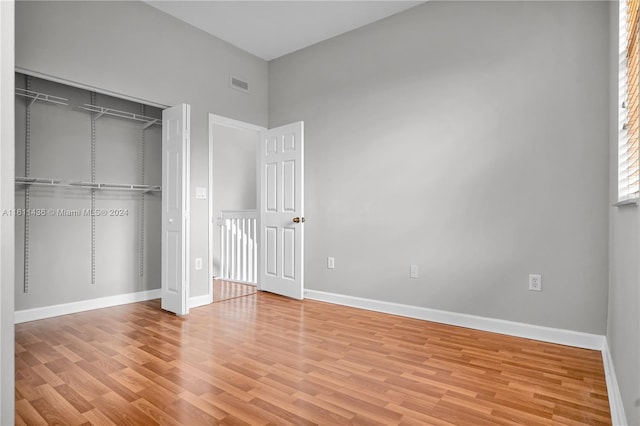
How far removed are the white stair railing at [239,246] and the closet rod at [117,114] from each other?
183 cm

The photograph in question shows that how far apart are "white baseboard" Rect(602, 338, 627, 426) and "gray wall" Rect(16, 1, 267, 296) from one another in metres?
3.60

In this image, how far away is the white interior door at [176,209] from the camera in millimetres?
3559

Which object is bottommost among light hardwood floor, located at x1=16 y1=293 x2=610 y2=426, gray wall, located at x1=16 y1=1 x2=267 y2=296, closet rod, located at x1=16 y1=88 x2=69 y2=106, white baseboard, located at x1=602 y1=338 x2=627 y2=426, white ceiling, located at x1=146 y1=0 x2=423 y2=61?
light hardwood floor, located at x1=16 y1=293 x2=610 y2=426

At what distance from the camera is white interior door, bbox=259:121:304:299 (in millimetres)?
4227

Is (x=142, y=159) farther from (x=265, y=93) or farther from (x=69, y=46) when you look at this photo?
(x=265, y=93)

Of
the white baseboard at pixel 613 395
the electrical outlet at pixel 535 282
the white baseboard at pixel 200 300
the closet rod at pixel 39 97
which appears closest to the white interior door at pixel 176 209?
the white baseboard at pixel 200 300

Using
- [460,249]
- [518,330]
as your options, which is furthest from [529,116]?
[518,330]

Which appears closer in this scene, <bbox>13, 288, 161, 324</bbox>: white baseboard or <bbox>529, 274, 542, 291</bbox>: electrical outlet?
<bbox>529, 274, 542, 291</bbox>: electrical outlet

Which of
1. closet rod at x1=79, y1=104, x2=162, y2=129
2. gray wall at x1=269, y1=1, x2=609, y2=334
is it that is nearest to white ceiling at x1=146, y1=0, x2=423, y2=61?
gray wall at x1=269, y1=1, x2=609, y2=334

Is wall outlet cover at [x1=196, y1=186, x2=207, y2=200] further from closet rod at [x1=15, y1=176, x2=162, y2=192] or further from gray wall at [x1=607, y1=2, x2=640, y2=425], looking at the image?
gray wall at [x1=607, y1=2, x2=640, y2=425]

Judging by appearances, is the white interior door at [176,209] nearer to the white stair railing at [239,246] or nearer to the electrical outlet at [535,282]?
the white stair railing at [239,246]

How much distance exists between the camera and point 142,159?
4305 mm

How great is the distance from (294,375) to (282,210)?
247 cm

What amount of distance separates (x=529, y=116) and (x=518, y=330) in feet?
5.79
